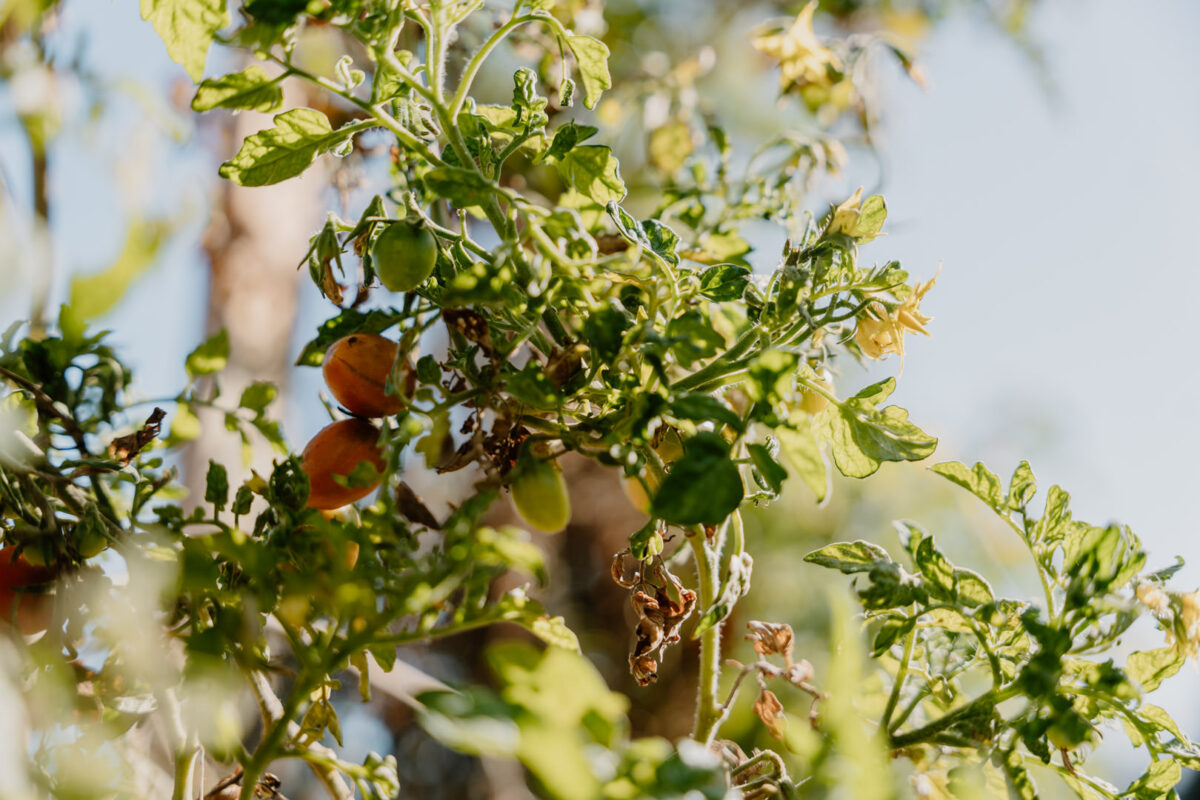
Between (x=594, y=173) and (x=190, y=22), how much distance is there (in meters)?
0.20

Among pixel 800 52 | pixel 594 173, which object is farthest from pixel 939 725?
pixel 800 52

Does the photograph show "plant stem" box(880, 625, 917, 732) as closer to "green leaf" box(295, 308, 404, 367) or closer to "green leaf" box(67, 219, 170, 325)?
"green leaf" box(295, 308, 404, 367)

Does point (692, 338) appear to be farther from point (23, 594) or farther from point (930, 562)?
point (23, 594)

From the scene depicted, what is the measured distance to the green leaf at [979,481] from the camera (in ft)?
1.62

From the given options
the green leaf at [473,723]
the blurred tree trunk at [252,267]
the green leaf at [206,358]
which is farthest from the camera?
the blurred tree trunk at [252,267]

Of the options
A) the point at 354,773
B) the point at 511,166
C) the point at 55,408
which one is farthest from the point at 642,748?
the point at 511,166

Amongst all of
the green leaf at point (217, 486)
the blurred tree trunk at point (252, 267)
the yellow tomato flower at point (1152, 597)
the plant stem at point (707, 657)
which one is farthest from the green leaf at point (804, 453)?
the blurred tree trunk at point (252, 267)

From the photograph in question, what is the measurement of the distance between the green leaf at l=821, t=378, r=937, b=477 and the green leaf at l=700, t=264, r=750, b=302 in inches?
3.4

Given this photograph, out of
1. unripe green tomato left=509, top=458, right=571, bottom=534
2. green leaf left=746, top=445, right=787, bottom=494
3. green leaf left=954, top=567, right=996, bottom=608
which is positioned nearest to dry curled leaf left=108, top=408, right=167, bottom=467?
unripe green tomato left=509, top=458, right=571, bottom=534

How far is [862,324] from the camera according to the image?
1.57 ft

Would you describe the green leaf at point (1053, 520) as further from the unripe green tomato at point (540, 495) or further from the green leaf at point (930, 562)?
the unripe green tomato at point (540, 495)

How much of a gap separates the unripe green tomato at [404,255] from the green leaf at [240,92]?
0.08m

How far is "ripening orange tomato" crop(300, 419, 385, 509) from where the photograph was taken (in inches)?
20.8

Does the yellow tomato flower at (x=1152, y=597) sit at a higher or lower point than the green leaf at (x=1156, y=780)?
higher
